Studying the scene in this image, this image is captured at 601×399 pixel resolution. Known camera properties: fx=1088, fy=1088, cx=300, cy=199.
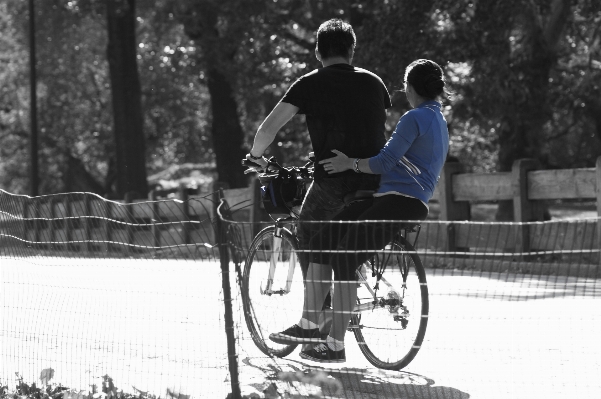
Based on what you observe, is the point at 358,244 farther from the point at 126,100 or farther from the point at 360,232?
the point at 126,100

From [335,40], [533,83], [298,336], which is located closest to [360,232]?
[298,336]

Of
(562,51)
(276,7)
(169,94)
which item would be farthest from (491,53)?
(169,94)

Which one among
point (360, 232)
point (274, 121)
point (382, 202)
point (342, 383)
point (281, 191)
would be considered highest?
point (274, 121)

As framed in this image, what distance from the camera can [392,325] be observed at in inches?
239

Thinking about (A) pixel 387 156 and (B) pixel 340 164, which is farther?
(B) pixel 340 164

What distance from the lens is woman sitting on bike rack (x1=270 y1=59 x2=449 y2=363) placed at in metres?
5.53

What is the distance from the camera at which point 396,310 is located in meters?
5.96

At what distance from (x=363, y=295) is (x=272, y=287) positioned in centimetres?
67

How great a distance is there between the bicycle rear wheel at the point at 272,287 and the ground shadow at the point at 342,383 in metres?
0.19

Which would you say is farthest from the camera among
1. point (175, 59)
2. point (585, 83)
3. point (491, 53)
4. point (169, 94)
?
point (169, 94)

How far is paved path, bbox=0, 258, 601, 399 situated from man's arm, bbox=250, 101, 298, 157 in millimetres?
806

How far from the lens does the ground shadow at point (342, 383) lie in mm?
4730

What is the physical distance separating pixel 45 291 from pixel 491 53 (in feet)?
41.2

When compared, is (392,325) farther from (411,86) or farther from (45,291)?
(45,291)
